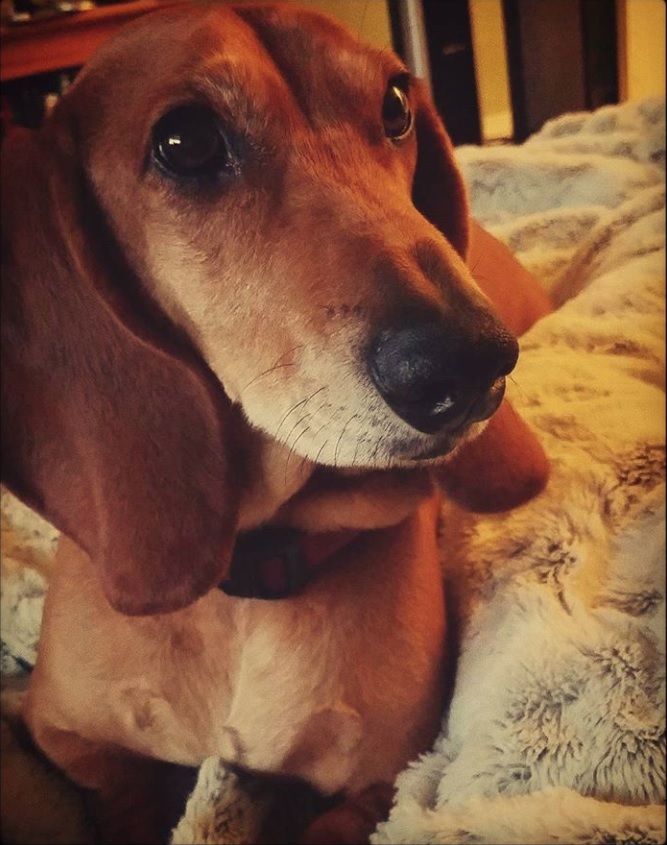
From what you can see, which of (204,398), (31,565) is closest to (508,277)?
(204,398)

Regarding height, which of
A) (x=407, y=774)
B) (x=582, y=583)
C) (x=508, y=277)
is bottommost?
(x=407, y=774)

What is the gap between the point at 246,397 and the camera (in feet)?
1.75

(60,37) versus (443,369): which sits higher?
(60,37)

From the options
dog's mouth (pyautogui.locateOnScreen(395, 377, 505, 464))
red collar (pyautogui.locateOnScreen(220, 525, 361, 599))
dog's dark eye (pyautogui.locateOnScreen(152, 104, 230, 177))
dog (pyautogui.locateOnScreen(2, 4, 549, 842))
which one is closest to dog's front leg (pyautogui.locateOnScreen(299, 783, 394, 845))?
dog (pyautogui.locateOnScreen(2, 4, 549, 842))

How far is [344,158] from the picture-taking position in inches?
19.7

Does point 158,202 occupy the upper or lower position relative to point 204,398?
upper

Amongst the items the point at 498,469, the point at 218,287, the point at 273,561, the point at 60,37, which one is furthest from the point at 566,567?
the point at 60,37

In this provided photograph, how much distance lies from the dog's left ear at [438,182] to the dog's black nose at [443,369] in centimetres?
17

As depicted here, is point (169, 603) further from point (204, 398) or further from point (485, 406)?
point (485, 406)

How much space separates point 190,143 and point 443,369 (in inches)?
8.4

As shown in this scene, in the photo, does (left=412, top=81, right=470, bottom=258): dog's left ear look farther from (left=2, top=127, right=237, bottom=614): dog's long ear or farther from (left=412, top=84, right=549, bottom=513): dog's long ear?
(left=2, top=127, right=237, bottom=614): dog's long ear

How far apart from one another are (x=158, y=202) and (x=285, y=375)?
5.2 inches

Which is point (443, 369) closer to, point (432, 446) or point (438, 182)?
point (432, 446)

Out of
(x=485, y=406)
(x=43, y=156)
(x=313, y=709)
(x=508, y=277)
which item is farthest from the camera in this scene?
(x=508, y=277)
